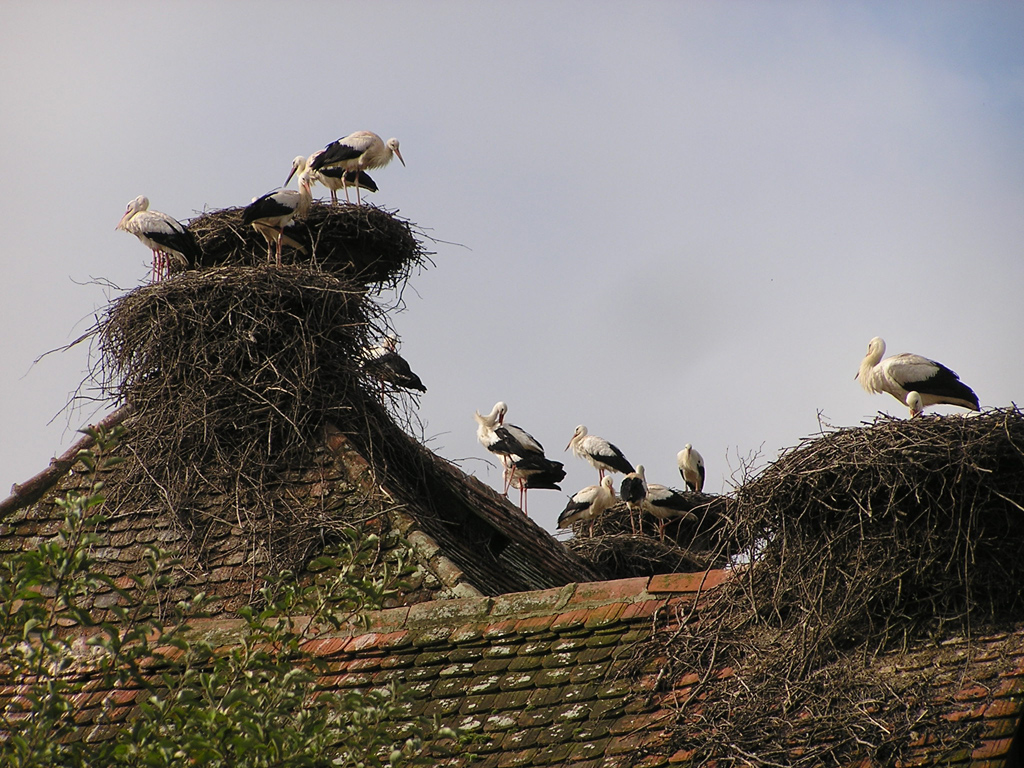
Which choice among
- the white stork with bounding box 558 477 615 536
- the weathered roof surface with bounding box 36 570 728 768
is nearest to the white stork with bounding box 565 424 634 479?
the white stork with bounding box 558 477 615 536

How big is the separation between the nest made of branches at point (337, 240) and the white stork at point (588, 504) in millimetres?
5446

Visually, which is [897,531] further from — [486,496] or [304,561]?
[486,496]

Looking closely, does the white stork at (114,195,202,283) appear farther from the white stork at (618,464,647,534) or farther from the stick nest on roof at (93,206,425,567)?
the white stork at (618,464,647,534)

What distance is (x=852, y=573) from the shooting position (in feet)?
19.9

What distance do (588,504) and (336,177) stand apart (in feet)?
18.0

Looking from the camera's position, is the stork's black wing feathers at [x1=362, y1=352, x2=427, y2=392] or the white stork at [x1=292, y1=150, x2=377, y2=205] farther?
the white stork at [x1=292, y1=150, x2=377, y2=205]

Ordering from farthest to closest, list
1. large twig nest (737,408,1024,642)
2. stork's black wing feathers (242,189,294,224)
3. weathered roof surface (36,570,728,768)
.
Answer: stork's black wing feathers (242,189,294,224) → large twig nest (737,408,1024,642) → weathered roof surface (36,570,728,768)

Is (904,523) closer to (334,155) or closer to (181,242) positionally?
(181,242)

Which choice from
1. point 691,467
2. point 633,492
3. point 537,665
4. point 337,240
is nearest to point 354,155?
point 337,240

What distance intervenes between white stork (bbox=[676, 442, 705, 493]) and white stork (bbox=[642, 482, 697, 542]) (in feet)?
9.77

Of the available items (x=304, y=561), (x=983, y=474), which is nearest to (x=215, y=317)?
(x=304, y=561)

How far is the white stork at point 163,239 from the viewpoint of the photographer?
13422 millimetres

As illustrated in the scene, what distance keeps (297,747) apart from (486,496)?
8485 mm

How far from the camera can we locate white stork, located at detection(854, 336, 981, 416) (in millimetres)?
11578
